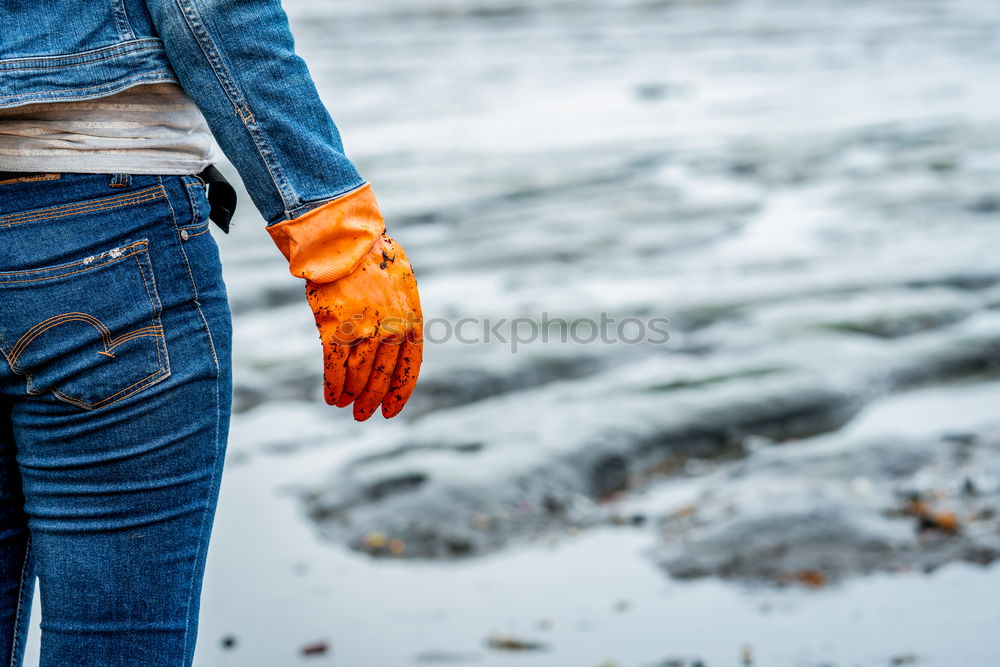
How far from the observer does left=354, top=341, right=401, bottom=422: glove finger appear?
1826mm

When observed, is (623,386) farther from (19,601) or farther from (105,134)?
(105,134)

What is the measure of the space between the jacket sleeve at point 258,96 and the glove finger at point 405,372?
0.89ft

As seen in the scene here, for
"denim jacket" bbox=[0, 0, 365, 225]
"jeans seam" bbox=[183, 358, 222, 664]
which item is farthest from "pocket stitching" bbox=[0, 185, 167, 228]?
"jeans seam" bbox=[183, 358, 222, 664]

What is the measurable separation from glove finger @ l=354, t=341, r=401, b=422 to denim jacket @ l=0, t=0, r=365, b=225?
28 centimetres

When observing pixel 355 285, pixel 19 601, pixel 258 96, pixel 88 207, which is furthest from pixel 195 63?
pixel 19 601

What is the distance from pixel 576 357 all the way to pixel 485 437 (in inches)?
52.0

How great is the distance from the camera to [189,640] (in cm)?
185

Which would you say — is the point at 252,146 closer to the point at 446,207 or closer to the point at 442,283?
the point at 442,283

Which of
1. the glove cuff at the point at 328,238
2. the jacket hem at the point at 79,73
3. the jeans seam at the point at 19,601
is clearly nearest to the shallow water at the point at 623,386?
the jeans seam at the point at 19,601

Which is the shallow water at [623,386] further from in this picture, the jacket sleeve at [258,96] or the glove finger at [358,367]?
the jacket sleeve at [258,96]

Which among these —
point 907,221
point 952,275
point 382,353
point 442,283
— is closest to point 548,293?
point 442,283

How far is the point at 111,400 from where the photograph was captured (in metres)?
1.69

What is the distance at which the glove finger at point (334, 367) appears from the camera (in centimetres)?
180

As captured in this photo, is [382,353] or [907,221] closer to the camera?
[382,353]
